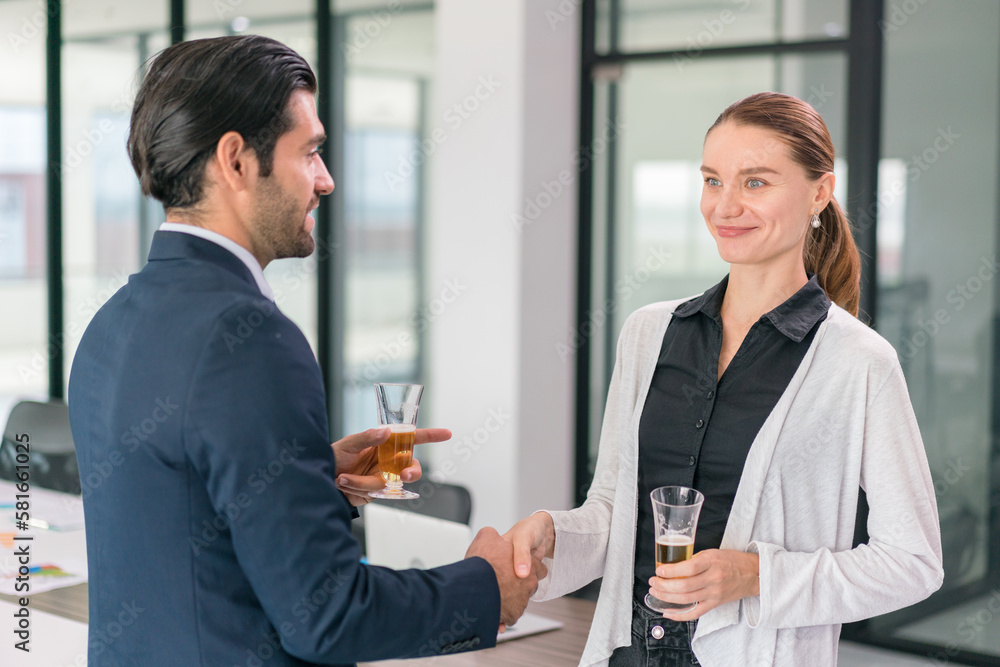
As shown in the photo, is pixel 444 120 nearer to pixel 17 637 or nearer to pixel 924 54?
pixel 924 54

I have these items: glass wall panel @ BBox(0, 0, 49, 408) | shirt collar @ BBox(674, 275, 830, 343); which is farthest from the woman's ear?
glass wall panel @ BBox(0, 0, 49, 408)

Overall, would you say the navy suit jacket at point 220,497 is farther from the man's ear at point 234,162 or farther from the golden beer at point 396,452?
the golden beer at point 396,452

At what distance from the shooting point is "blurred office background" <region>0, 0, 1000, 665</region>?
3633 millimetres


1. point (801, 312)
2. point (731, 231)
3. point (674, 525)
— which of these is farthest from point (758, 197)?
point (674, 525)

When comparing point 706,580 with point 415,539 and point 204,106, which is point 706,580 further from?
point 415,539

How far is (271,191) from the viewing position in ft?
4.33

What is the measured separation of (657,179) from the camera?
4.25 metres

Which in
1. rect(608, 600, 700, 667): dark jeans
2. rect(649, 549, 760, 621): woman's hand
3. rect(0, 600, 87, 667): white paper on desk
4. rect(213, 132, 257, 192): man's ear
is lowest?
rect(0, 600, 87, 667): white paper on desk

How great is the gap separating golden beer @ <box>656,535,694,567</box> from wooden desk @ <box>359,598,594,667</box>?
84cm

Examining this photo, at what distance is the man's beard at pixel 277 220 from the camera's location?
132 cm

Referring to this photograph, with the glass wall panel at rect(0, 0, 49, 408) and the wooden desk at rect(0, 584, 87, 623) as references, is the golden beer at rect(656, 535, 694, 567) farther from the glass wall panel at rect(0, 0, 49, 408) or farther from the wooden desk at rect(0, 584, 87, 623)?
the glass wall panel at rect(0, 0, 49, 408)

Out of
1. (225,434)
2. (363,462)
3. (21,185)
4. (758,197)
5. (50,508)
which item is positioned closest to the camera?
(225,434)

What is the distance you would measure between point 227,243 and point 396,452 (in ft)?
1.90

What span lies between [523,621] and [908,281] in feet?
6.91
